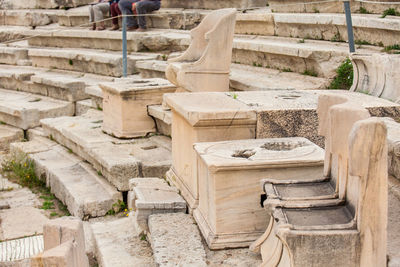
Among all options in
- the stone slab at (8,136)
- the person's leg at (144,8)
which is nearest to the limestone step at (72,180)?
the stone slab at (8,136)

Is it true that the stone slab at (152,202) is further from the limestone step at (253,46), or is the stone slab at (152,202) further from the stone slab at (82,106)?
the stone slab at (82,106)

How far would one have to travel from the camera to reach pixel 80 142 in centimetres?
677

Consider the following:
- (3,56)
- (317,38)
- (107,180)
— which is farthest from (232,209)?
(3,56)

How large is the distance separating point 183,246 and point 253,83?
3.41 metres

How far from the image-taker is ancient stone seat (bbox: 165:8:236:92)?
6.25m

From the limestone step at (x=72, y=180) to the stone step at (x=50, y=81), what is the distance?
1.42 m

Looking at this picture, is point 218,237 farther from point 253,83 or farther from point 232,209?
point 253,83

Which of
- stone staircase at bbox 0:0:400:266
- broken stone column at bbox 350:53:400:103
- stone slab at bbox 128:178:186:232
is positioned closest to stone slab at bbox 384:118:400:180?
stone staircase at bbox 0:0:400:266

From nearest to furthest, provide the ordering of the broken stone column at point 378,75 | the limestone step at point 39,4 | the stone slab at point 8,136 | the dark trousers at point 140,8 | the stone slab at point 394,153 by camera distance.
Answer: the stone slab at point 394,153
the broken stone column at point 378,75
the stone slab at point 8,136
the dark trousers at point 140,8
the limestone step at point 39,4

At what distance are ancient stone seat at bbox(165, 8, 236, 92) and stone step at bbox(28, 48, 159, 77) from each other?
289cm

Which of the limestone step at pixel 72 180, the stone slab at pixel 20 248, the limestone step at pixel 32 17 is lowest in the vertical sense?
the stone slab at pixel 20 248

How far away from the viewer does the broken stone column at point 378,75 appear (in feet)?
16.1

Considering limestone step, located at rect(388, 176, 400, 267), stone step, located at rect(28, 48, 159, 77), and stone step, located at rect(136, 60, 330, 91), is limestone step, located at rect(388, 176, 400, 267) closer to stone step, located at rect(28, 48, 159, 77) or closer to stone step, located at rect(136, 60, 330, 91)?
stone step, located at rect(136, 60, 330, 91)

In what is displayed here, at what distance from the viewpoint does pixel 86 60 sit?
395 inches
